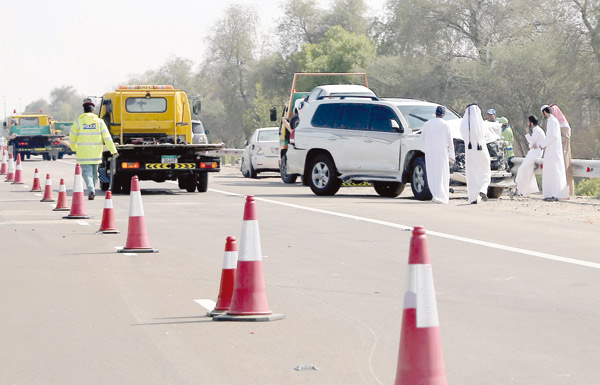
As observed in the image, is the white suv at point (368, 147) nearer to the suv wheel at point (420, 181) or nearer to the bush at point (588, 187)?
the suv wheel at point (420, 181)

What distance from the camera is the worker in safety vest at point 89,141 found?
2186cm

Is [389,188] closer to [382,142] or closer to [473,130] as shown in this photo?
[382,142]

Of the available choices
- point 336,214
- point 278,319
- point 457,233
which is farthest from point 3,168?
point 278,319

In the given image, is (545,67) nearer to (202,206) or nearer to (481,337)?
(202,206)

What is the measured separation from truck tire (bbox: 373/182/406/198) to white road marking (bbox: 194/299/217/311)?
51.6ft

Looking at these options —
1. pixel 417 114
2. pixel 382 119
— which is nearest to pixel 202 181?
pixel 382 119

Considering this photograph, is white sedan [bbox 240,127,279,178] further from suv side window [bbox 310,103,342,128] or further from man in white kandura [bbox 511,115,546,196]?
man in white kandura [bbox 511,115,546,196]

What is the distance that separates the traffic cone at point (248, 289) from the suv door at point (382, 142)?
15.1 meters

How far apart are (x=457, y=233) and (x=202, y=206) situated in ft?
24.1

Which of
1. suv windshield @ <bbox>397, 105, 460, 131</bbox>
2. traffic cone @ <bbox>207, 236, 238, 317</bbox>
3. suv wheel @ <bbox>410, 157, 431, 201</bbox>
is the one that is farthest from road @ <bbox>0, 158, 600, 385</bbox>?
suv windshield @ <bbox>397, 105, 460, 131</bbox>

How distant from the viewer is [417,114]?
79.4 feet

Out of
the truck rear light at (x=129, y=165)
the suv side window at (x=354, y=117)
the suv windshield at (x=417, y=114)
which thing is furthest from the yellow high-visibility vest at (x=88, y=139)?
the suv windshield at (x=417, y=114)

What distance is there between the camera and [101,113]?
27.3 metres

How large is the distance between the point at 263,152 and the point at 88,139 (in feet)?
47.1
